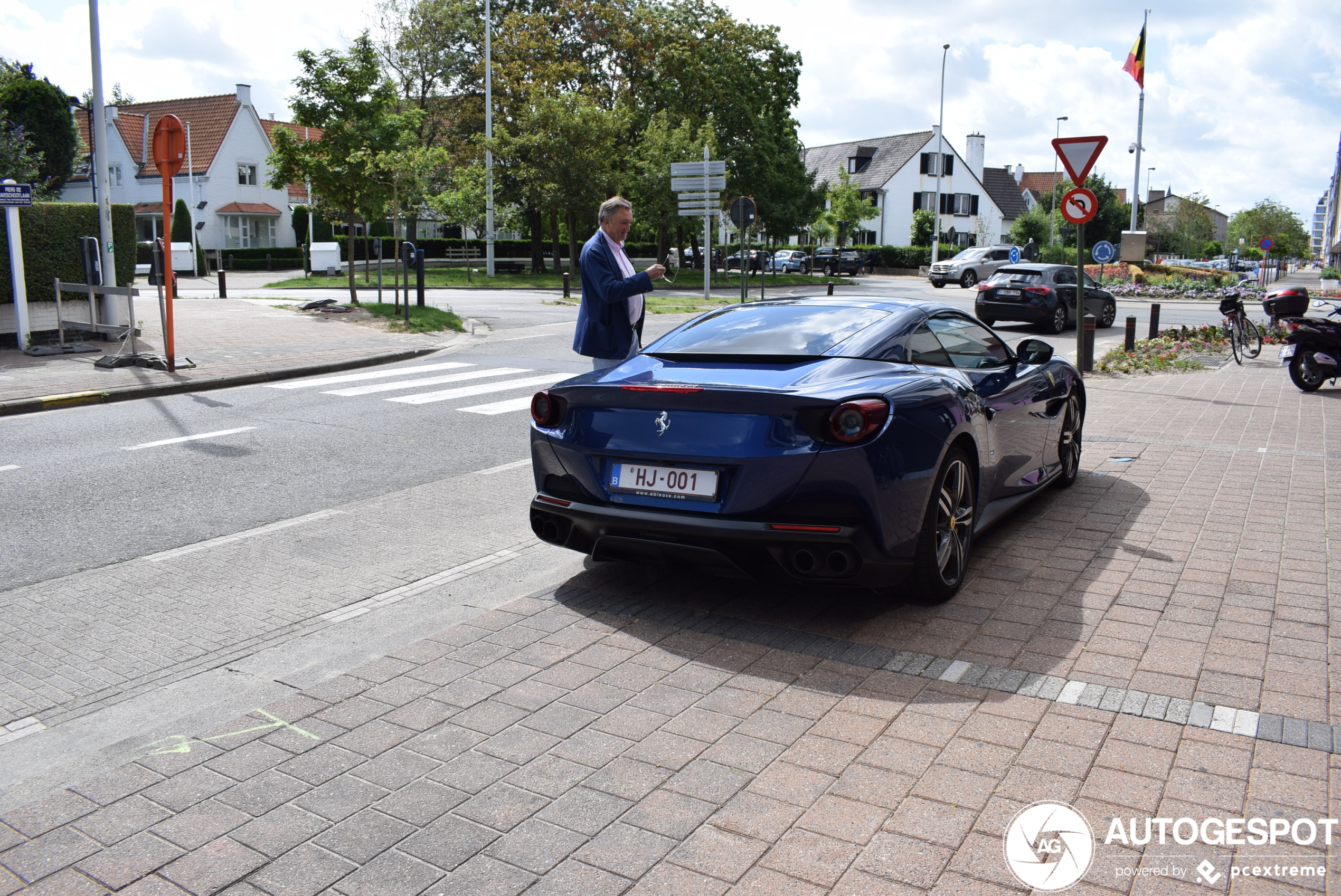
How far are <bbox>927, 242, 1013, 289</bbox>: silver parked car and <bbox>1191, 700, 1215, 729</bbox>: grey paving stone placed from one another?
134 feet

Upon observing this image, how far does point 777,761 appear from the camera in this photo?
3311 mm

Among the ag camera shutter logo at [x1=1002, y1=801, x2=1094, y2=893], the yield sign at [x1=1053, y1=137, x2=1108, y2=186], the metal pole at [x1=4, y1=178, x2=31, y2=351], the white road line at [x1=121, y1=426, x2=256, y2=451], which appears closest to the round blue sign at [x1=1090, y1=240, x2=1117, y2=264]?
the yield sign at [x1=1053, y1=137, x2=1108, y2=186]

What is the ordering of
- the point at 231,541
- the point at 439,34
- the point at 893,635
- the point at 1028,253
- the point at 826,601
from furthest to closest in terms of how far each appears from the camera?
the point at 439,34 < the point at 1028,253 < the point at 231,541 < the point at 826,601 < the point at 893,635

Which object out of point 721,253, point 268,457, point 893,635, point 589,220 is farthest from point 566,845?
point 721,253

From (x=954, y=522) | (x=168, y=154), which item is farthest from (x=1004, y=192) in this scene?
(x=954, y=522)

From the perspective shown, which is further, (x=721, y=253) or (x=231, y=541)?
(x=721, y=253)

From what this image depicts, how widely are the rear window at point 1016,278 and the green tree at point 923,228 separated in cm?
5240

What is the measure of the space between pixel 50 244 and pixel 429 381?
266 inches

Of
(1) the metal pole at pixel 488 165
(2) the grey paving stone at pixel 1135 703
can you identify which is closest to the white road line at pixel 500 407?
(2) the grey paving stone at pixel 1135 703

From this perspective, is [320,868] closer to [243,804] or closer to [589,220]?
[243,804]

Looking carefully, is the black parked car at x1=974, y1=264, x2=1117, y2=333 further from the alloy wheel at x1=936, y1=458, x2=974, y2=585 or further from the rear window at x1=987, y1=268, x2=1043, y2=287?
the alloy wheel at x1=936, y1=458, x2=974, y2=585

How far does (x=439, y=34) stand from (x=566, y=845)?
174 ft

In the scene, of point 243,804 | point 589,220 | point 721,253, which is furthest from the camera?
point 721,253

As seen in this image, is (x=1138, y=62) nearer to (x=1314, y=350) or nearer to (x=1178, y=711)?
(x=1314, y=350)
